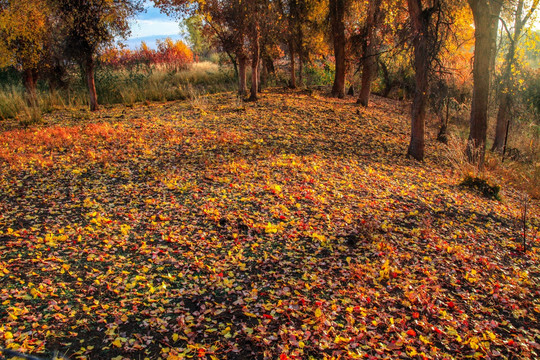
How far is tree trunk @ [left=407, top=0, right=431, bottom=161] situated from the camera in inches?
295

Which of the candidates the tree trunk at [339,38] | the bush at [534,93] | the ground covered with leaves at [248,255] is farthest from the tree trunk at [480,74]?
the bush at [534,93]

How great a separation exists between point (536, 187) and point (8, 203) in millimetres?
10909

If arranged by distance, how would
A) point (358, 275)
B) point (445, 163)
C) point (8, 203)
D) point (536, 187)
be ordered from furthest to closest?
point (445, 163) → point (536, 187) → point (8, 203) → point (358, 275)

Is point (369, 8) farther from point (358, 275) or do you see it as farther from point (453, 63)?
point (358, 275)

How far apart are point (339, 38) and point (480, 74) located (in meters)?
7.77

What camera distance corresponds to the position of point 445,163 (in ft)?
29.3

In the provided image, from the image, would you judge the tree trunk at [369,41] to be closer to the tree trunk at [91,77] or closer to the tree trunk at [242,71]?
the tree trunk at [242,71]

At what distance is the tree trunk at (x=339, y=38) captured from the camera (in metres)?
14.1

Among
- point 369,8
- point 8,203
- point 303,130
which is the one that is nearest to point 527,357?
point 8,203

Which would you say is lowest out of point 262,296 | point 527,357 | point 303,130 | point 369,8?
point 527,357

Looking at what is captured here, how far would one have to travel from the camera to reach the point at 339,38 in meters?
14.8

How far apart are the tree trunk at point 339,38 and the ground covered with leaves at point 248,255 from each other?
29.4 ft

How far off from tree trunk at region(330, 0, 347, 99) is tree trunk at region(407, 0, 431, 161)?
7201mm

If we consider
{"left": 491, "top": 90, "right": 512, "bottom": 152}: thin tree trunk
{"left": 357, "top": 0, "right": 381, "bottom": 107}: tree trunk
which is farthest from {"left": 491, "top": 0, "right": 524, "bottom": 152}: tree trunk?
{"left": 357, "top": 0, "right": 381, "bottom": 107}: tree trunk
